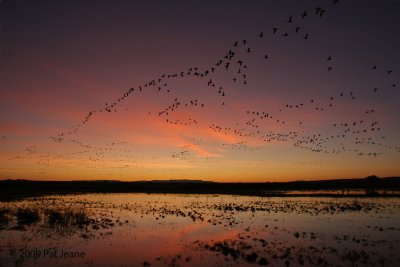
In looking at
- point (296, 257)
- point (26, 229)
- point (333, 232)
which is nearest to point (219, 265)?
point (296, 257)

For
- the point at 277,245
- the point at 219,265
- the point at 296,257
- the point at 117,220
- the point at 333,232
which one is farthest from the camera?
the point at 117,220

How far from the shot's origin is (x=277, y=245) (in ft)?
61.3

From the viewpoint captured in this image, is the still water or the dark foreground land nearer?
the still water

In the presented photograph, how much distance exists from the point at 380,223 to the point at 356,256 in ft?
37.7

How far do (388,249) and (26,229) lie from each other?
67.7 ft

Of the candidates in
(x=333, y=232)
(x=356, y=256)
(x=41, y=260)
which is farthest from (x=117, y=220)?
(x=356, y=256)

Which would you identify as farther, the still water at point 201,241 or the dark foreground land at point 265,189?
the dark foreground land at point 265,189

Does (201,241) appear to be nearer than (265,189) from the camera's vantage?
Yes

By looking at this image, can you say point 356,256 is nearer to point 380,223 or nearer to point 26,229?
point 380,223

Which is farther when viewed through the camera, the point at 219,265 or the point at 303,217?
the point at 303,217

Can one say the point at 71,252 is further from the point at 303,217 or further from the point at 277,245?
the point at 303,217

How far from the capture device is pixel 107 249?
17797mm

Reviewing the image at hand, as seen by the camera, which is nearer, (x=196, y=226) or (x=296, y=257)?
(x=296, y=257)

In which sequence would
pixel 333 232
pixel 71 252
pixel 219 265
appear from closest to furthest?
pixel 219 265, pixel 71 252, pixel 333 232
